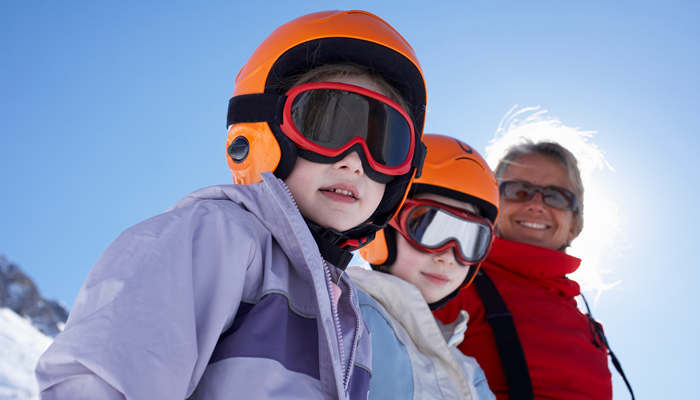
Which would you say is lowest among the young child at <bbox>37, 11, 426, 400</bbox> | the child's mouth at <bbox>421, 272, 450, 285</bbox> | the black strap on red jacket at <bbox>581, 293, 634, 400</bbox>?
the black strap on red jacket at <bbox>581, 293, 634, 400</bbox>

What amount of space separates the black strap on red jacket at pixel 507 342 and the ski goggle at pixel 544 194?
998 mm

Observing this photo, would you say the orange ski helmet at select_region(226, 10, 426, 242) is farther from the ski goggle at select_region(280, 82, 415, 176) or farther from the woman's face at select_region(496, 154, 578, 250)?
the woman's face at select_region(496, 154, 578, 250)

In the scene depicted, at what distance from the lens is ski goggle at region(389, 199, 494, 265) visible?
3006 mm

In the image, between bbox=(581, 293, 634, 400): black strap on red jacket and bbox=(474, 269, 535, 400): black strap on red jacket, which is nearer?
bbox=(474, 269, 535, 400): black strap on red jacket

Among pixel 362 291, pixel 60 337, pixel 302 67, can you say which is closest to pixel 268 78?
pixel 302 67

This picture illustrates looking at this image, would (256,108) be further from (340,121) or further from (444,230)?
(444,230)

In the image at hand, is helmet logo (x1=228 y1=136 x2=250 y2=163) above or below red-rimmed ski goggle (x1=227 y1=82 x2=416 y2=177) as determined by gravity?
below

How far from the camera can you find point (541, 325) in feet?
11.7

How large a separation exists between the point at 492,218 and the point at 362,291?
1.21 m

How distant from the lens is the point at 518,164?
4.52 metres

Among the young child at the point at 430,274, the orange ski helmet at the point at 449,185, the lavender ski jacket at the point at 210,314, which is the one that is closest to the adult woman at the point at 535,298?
the young child at the point at 430,274

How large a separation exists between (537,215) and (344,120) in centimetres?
292

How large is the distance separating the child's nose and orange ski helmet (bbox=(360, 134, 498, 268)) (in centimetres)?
118

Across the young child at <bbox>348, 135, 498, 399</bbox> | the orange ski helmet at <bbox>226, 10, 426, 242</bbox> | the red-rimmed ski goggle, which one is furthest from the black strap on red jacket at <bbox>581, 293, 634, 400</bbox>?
the red-rimmed ski goggle
